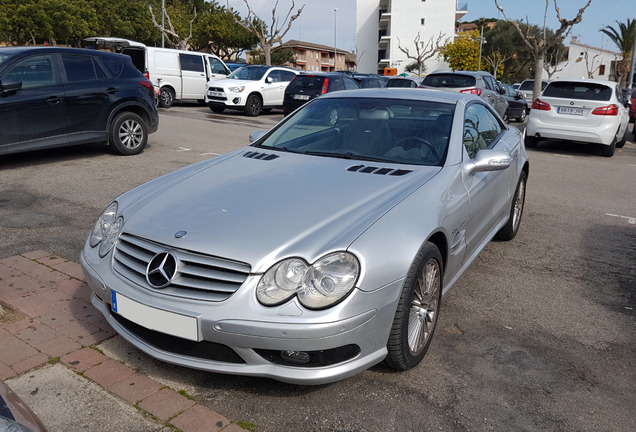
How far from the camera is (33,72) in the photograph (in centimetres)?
802

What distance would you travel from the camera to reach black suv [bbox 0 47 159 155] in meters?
7.78

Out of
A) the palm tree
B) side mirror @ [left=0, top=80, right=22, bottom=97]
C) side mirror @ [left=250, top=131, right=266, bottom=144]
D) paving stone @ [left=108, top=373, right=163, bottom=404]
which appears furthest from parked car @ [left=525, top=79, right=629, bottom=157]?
→ the palm tree

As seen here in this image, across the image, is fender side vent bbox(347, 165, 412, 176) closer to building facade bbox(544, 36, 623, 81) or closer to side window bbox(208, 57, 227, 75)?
side window bbox(208, 57, 227, 75)

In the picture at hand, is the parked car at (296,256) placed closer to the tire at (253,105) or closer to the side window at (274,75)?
the tire at (253,105)

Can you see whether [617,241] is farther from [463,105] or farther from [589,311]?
[463,105]

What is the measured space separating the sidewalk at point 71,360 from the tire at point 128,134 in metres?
5.39

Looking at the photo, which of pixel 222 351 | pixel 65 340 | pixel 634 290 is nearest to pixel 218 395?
pixel 222 351

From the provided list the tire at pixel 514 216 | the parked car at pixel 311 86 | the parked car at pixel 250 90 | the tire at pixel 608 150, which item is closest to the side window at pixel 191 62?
the parked car at pixel 250 90

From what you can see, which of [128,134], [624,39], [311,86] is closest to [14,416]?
[128,134]

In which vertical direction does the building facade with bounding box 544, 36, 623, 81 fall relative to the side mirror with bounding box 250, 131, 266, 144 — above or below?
above

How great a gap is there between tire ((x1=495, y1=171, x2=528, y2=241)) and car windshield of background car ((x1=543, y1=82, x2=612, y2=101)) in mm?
7399

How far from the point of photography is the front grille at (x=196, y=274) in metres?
2.65

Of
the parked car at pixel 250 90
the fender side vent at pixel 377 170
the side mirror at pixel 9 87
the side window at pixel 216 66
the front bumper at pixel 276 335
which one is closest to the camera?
the front bumper at pixel 276 335

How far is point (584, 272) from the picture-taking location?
4.93m
